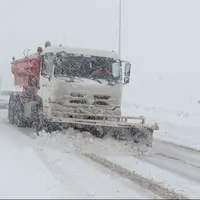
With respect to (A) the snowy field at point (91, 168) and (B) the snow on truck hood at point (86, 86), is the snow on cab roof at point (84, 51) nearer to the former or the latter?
(B) the snow on truck hood at point (86, 86)

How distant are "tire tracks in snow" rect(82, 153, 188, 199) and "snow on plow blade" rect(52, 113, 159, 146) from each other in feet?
6.47

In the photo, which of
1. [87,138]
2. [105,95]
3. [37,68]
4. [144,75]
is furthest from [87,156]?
[144,75]

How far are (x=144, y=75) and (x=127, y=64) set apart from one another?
83.0 meters

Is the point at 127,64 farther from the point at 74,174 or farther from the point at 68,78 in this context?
the point at 74,174

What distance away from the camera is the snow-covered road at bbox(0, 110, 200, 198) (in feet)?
24.4

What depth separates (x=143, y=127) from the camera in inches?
521

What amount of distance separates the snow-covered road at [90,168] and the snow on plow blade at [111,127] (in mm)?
321

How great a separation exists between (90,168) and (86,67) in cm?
520

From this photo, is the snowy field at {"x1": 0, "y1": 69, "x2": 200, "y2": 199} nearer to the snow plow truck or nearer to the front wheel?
the front wheel

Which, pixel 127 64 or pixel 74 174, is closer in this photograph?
pixel 74 174

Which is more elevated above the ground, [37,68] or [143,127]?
[37,68]

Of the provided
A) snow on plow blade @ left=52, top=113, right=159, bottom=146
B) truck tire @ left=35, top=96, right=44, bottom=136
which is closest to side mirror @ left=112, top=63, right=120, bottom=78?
snow on plow blade @ left=52, top=113, right=159, bottom=146

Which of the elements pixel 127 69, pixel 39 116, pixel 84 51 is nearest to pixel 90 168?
pixel 39 116

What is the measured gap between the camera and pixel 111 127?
44.2ft
